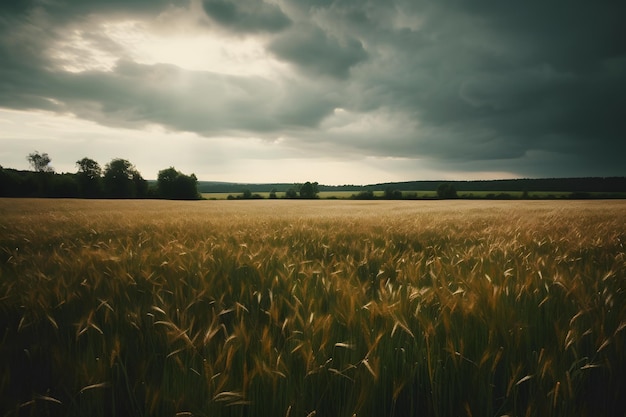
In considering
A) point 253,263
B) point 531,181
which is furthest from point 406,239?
point 531,181

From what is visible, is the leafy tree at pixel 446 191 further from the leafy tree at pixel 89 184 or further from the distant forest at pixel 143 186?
the leafy tree at pixel 89 184

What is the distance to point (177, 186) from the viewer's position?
310ft

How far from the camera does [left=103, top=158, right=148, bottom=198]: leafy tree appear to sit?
8859 cm

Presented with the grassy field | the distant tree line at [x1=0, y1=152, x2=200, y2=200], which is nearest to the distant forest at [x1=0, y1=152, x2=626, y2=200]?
the distant tree line at [x1=0, y1=152, x2=200, y2=200]

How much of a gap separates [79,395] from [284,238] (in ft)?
16.5

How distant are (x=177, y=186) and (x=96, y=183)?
22240 millimetres

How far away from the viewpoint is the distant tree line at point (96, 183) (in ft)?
234

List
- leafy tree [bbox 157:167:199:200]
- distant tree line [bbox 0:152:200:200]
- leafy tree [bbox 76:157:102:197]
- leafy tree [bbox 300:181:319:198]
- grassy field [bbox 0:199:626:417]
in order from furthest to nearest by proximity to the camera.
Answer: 1. leafy tree [bbox 300:181:319:198]
2. leafy tree [bbox 157:167:199:200]
3. leafy tree [bbox 76:157:102:197]
4. distant tree line [bbox 0:152:200:200]
5. grassy field [bbox 0:199:626:417]

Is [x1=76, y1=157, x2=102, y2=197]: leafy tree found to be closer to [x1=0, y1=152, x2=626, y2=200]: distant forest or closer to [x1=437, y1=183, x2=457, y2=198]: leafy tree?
[x1=0, y1=152, x2=626, y2=200]: distant forest

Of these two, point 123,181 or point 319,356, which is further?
point 123,181

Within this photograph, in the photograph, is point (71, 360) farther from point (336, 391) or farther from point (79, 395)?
point (336, 391)

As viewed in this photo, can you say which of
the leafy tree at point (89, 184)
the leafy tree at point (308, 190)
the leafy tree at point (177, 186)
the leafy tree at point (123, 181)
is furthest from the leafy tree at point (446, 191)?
the leafy tree at point (89, 184)

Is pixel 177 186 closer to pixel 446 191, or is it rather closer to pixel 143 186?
pixel 143 186

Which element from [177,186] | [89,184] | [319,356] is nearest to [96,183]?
[89,184]
